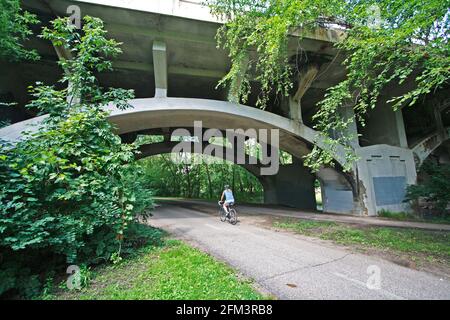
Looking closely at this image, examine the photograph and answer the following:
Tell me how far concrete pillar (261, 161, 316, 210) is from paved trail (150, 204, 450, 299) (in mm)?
11502

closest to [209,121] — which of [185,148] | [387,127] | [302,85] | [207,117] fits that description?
[207,117]

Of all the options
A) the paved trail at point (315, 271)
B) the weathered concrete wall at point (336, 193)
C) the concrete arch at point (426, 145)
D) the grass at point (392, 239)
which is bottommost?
the paved trail at point (315, 271)

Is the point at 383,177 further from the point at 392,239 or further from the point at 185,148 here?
the point at 185,148

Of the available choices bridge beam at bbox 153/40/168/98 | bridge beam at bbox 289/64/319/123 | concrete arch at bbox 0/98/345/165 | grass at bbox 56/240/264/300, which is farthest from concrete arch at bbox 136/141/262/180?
grass at bbox 56/240/264/300

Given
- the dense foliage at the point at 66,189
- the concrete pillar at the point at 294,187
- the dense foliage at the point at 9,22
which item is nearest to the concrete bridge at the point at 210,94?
the dense foliage at the point at 9,22

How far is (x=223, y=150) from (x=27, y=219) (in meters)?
14.0

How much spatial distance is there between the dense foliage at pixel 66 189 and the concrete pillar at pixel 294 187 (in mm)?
13571

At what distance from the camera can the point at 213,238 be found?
5.55m

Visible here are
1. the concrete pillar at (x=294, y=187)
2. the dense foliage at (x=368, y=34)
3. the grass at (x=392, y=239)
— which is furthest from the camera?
the concrete pillar at (x=294, y=187)

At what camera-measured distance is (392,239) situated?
5.33m

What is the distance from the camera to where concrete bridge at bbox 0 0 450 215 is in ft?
22.4

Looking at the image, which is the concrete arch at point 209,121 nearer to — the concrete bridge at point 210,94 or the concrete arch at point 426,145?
the concrete bridge at point 210,94

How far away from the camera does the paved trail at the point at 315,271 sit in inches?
106

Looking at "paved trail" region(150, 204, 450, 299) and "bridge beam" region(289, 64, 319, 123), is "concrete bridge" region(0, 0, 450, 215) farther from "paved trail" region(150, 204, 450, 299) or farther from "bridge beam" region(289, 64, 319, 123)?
"paved trail" region(150, 204, 450, 299)
